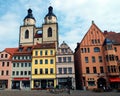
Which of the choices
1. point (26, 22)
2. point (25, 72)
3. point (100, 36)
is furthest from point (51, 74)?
point (26, 22)

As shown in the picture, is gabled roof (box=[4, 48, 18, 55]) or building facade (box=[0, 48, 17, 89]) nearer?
building facade (box=[0, 48, 17, 89])

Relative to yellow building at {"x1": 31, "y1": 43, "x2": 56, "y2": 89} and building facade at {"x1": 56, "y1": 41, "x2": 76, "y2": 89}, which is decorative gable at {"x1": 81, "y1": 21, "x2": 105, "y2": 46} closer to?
building facade at {"x1": 56, "y1": 41, "x2": 76, "y2": 89}

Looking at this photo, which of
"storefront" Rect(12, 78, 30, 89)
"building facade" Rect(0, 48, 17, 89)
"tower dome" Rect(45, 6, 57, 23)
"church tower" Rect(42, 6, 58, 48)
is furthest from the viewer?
"tower dome" Rect(45, 6, 57, 23)

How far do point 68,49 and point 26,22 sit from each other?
121 ft

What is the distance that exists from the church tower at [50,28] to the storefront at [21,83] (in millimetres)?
26726

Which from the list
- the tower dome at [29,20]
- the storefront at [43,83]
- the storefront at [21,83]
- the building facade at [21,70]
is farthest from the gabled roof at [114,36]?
the tower dome at [29,20]

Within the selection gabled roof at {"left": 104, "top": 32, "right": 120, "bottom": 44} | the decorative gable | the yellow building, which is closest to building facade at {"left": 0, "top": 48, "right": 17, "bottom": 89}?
the yellow building

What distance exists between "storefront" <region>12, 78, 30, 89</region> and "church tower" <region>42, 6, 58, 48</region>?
26.7 meters

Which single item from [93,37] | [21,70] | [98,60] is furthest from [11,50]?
[98,60]

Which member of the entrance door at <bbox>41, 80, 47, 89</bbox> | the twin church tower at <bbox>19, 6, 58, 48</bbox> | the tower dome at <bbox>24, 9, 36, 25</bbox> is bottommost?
the entrance door at <bbox>41, 80, 47, 89</bbox>

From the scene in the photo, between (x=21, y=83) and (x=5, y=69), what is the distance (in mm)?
7617

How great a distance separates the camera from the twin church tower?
80.0 meters

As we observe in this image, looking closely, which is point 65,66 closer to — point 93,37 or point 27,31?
point 93,37

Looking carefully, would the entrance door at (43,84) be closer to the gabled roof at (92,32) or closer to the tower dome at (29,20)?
the gabled roof at (92,32)
